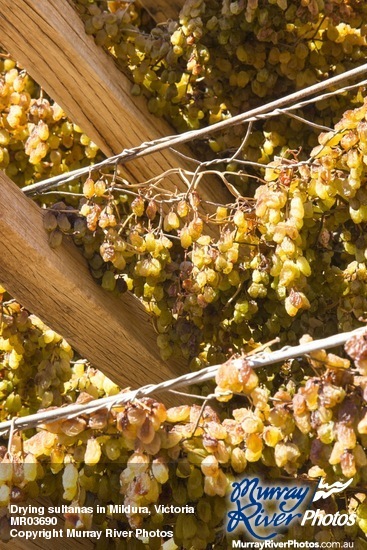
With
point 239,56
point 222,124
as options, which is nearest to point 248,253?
point 222,124

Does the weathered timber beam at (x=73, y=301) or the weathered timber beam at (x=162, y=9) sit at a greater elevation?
the weathered timber beam at (x=162, y=9)

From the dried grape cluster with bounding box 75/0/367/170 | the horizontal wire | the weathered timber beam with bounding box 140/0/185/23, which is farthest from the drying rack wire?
the weathered timber beam with bounding box 140/0/185/23

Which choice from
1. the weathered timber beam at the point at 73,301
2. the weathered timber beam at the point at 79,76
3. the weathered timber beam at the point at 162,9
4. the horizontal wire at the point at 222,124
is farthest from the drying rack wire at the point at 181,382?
the weathered timber beam at the point at 162,9

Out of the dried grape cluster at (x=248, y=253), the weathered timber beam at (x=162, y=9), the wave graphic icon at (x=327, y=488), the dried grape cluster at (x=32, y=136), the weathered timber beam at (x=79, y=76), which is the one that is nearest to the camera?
the wave graphic icon at (x=327, y=488)

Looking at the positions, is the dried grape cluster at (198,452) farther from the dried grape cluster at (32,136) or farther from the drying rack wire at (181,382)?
the dried grape cluster at (32,136)

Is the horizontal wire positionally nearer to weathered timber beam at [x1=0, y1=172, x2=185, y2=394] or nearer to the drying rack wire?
weathered timber beam at [x1=0, y1=172, x2=185, y2=394]

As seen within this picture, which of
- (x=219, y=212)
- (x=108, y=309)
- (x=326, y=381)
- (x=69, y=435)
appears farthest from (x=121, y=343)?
(x=326, y=381)

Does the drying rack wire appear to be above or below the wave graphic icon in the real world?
above

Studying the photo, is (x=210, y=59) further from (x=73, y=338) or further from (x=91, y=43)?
(x=73, y=338)
